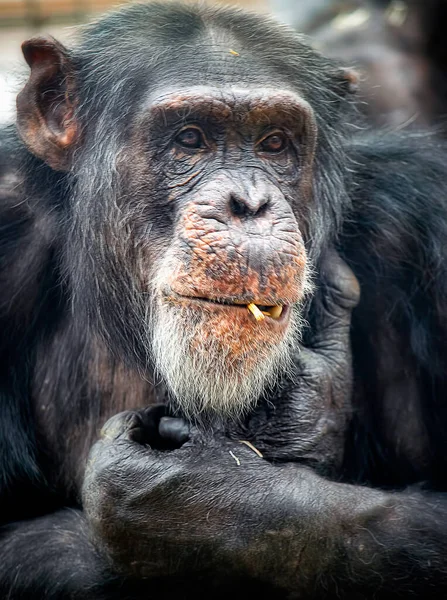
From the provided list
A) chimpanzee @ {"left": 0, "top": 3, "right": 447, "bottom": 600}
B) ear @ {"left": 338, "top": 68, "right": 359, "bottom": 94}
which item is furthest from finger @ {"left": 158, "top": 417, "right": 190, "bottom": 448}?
ear @ {"left": 338, "top": 68, "right": 359, "bottom": 94}

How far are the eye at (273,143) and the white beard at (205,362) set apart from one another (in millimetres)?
678

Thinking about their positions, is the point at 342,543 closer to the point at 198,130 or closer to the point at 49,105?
the point at 198,130

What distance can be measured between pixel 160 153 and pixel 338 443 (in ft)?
4.75

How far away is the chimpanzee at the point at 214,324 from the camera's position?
12.4 ft

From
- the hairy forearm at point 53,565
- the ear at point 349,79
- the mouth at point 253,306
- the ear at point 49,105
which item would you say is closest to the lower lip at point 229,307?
the mouth at point 253,306

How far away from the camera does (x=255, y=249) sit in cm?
354

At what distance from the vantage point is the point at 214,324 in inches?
141

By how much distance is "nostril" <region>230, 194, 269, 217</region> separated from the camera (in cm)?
364

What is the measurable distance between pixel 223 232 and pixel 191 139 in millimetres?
584

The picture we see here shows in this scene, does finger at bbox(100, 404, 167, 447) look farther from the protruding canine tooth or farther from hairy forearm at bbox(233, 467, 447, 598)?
the protruding canine tooth

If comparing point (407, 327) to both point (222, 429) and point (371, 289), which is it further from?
point (222, 429)

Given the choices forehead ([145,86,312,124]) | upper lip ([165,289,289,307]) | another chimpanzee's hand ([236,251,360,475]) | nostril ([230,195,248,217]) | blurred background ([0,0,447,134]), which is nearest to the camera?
upper lip ([165,289,289,307])

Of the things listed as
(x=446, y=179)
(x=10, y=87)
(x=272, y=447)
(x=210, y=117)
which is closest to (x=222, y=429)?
(x=272, y=447)

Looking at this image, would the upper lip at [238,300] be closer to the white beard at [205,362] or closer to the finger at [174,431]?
the white beard at [205,362]
